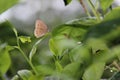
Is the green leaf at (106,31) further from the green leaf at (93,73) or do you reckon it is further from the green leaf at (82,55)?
the green leaf at (93,73)

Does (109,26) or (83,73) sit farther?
(83,73)

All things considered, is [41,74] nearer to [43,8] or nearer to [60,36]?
[60,36]

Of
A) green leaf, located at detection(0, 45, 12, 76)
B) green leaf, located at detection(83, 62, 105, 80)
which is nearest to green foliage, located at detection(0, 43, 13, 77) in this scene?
green leaf, located at detection(0, 45, 12, 76)

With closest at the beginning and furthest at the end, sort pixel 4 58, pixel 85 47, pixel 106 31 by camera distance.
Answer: pixel 106 31, pixel 85 47, pixel 4 58

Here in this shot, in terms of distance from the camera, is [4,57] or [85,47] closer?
[85,47]

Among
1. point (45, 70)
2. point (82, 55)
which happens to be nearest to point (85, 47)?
→ point (82, 55)

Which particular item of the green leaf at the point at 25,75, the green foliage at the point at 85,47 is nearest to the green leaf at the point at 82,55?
the green foliage at the point at 85,47

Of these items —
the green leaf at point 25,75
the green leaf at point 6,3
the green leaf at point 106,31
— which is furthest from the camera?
the green leaf at point 25,75

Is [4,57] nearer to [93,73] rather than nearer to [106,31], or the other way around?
[93,73]

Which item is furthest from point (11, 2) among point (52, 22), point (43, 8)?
point (43, 8)
